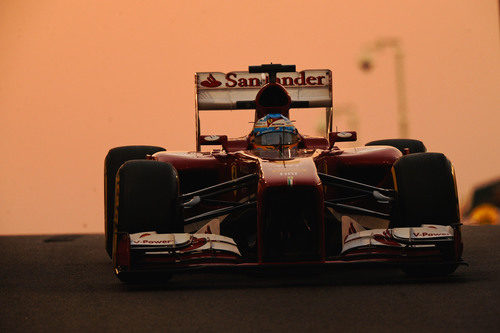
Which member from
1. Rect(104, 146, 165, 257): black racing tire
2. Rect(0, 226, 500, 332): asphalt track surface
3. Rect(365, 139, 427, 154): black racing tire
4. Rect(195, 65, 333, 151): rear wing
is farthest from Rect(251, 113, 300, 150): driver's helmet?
Rect(195, 65, 333, 151): rear wing

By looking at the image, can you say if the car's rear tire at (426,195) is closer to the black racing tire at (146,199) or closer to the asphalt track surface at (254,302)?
the asphalt track surface at (254,302)

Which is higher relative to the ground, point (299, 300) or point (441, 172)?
point (441, 172)

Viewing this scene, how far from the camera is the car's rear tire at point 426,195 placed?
7660 millimetres

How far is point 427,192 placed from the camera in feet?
25.3

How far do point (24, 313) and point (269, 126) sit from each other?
3624mm

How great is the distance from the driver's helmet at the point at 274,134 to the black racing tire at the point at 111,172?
1445mm

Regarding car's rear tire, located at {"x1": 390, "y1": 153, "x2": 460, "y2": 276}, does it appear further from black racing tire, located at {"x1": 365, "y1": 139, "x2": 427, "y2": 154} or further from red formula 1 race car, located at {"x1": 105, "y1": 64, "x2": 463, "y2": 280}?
black racing tire, located at {"x1": 365, "y1": 139, "x2": 427, "y2": 154}

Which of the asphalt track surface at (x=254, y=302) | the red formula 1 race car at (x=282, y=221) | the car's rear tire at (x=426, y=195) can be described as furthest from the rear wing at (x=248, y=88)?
the car's rear tire at (x=426, y=195)

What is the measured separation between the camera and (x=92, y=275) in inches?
345

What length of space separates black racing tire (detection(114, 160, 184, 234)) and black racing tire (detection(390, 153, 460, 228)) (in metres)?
1.79

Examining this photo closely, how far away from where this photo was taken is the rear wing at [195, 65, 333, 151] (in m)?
11.6

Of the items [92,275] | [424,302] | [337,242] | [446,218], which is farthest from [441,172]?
[92,275]

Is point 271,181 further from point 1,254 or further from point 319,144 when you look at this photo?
point 1,254

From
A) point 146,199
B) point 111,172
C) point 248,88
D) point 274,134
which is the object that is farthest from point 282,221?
point 248,88
